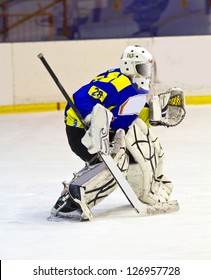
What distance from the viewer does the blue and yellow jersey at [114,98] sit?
5.30 meters

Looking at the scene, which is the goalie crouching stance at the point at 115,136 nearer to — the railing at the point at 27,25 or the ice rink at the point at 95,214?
the ice rink at the point at 95,214

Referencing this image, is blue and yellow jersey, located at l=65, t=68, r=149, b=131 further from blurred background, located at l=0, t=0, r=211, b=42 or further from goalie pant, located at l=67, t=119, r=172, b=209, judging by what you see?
blurred background, located at l=0, t=0, r=211, b=42

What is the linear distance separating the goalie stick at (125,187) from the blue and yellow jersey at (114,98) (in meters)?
0.08

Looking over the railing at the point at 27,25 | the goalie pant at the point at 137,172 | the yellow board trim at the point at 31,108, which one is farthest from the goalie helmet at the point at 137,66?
the railing at the point at 27,25

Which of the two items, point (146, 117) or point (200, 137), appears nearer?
point (146, 117)

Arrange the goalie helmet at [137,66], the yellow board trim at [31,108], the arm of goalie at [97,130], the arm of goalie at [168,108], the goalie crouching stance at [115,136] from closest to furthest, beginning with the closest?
the arm of goalie at [97,130]
the goalie crouching stance at [115,136]
the goalie helmet at [137,66]
the arm of goalie at [168,108]
the yellow board trim at [31,108]

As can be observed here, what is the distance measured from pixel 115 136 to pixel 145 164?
0.75 feet

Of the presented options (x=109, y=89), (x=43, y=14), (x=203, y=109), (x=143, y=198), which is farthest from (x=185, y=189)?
(x=43, y=14)

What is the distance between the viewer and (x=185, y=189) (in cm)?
624

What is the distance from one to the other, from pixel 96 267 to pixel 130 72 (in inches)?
62.5

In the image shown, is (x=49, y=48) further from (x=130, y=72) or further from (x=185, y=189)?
(x=130, y=72)

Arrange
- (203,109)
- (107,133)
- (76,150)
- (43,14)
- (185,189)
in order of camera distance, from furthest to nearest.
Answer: (43,14)
(203,109)
(185,189)
(76,150)
(107,133)

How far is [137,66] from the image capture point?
5438mm

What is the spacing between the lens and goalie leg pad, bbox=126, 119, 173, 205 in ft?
17.9
